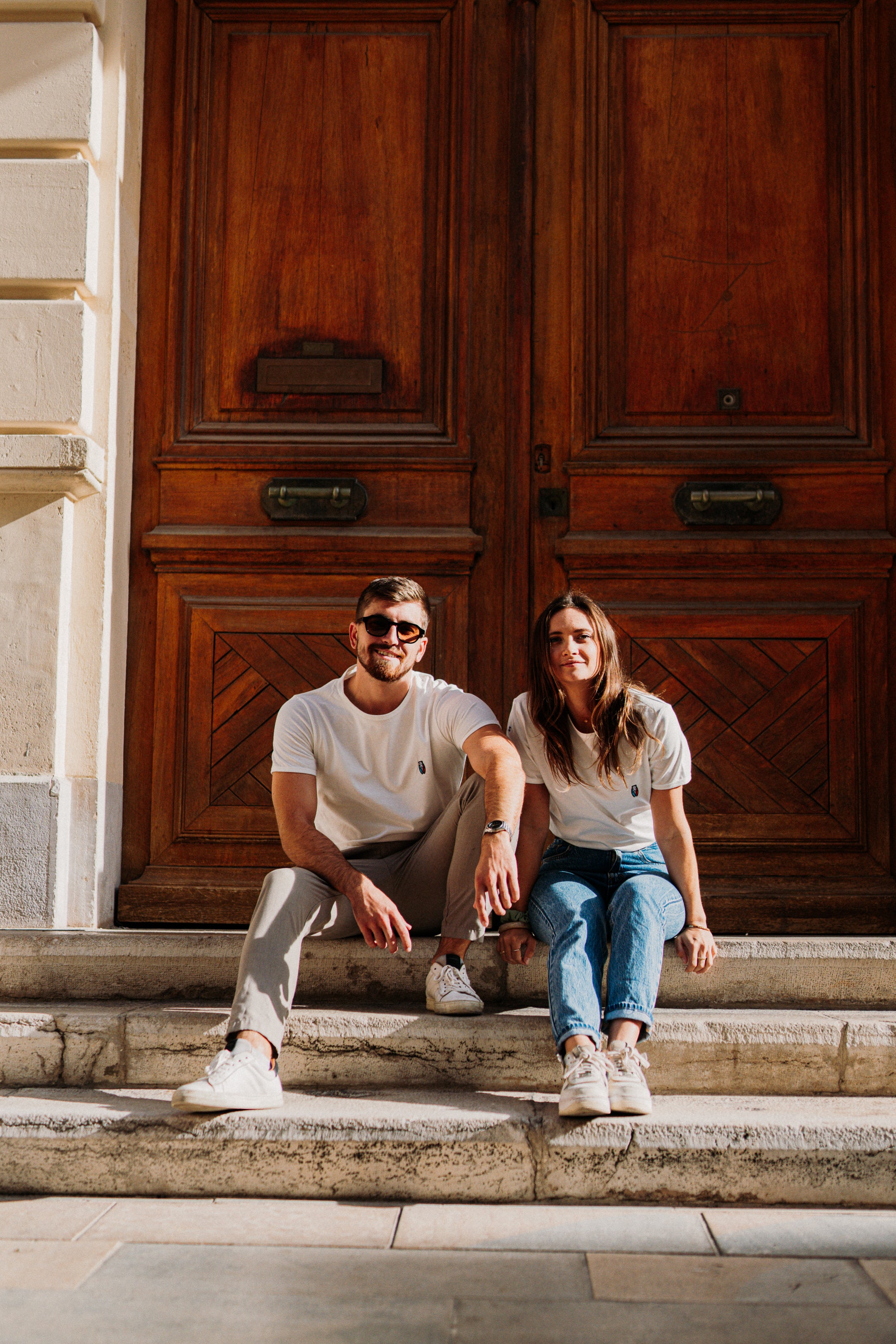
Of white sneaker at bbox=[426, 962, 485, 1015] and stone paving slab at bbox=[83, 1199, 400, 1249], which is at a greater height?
white sneaker at bbox=[426, 962, 485, 1015]

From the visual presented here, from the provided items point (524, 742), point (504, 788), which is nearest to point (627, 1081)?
point (504, 788)

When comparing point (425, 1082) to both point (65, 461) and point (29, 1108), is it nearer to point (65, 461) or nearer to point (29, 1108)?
point (29, 1108)

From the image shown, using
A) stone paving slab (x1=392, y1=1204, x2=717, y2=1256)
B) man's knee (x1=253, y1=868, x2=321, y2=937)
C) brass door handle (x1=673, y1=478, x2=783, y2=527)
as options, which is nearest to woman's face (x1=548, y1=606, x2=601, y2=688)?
brass door handle (x1=673, y1=478, x2=783, y2=527)

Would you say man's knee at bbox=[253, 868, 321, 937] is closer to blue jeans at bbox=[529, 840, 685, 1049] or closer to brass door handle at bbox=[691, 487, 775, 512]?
blue jeans at bbox=[529, 840, 685, 1049]

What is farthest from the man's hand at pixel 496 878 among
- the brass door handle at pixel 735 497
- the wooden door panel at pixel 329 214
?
the wooden door panel at pixel 329 214

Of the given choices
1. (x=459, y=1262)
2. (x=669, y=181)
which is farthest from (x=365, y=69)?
(x=459, y=1262)

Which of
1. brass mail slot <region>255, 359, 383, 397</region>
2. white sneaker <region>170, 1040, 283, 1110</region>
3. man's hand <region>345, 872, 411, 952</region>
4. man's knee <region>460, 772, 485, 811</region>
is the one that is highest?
brass mail slot <region>255, 359, 383, 397</region>

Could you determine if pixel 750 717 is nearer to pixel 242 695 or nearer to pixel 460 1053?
pixel 460 1053

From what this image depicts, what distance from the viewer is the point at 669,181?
413 centimetres

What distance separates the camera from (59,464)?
3703mm

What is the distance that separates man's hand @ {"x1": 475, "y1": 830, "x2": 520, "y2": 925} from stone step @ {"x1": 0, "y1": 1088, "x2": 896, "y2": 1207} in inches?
19.3

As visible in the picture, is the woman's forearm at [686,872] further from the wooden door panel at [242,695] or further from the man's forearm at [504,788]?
the wooden door panel at [242,695]

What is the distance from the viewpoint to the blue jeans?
9.50 feet

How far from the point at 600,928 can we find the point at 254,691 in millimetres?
1529
